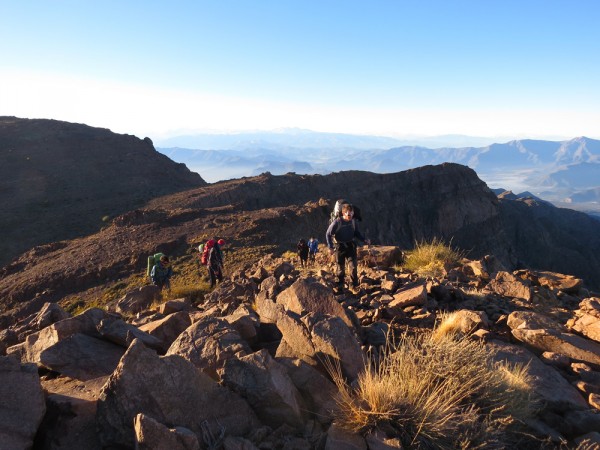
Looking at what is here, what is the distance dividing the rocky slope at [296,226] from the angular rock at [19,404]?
32.4ft

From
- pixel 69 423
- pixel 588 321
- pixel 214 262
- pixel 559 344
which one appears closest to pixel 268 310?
pixel 69 423

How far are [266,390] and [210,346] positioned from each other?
84cm

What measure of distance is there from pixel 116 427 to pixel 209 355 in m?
0.98

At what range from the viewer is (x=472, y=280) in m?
7.79

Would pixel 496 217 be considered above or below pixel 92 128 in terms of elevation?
below

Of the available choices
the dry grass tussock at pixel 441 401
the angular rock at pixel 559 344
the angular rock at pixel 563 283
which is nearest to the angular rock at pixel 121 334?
the dry grass tussock at pixel 441 401

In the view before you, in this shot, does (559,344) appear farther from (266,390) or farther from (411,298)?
(266,390)

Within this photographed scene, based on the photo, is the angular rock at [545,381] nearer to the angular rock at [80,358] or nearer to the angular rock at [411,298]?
the angular rock at [411,298]

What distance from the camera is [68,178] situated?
47.9m

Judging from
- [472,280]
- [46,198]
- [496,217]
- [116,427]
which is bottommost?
[496,217]

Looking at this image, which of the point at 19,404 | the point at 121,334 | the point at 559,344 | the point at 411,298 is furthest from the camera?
the point at 411,298

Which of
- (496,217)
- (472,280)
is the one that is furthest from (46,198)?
(496,217)

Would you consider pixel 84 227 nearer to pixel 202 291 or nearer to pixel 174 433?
pixel 202 291

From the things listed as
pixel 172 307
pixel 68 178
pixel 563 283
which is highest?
pixel 563 283
